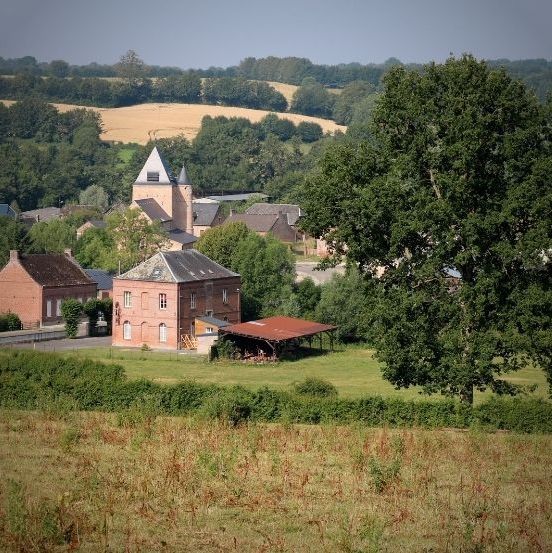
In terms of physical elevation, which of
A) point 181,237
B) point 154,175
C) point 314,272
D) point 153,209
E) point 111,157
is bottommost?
point 314,272

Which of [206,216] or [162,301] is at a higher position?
[206,216]

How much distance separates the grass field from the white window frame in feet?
7.11

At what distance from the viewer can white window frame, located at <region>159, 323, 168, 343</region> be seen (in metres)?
58.3

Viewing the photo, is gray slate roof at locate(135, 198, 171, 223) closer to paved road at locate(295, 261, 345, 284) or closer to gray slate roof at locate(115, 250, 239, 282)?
paved road at locate(295, 261, 345, 284)

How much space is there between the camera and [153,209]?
98.9 metres

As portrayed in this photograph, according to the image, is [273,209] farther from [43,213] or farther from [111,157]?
[111,157]

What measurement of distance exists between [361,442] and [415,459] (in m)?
1.65

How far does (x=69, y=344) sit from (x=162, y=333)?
4.97 metres

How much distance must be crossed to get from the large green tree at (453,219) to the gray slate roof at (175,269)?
27.9 m

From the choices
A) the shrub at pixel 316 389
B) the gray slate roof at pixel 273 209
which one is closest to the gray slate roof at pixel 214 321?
the shrub at pixel 316 389

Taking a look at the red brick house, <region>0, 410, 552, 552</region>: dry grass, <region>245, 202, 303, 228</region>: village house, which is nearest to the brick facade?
the red brick house

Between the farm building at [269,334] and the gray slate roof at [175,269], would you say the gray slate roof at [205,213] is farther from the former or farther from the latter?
the farm building at [269,334]

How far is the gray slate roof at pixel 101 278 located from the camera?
7138cm

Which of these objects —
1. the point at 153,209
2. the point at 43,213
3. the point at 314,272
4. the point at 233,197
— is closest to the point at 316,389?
the point at 314,272
